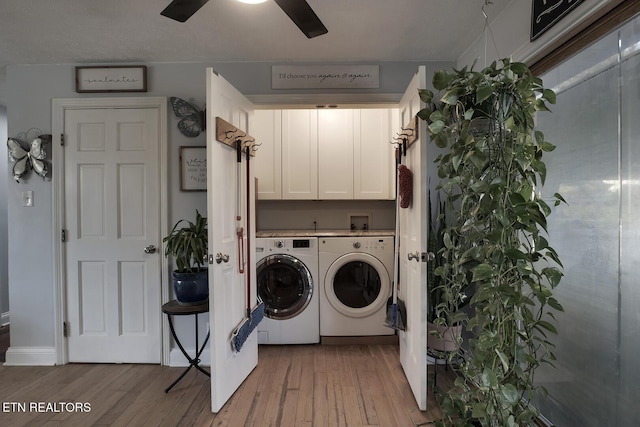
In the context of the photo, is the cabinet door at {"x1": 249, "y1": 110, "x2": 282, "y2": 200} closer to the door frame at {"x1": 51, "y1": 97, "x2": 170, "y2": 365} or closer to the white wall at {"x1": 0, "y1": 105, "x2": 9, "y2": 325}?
the door frame at {"x1": 51, "y1": 97, "x2": 170, "y2": 365}

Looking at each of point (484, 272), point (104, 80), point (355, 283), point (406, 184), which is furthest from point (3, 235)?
point (484, 272)

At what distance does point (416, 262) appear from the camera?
77.4 inches

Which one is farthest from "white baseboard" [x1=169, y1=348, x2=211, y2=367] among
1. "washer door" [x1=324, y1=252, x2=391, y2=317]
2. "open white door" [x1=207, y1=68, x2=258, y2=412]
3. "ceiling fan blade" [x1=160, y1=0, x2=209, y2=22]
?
"ceiling fan blade" [x1=160, y1=0, x2=209, y2=22]

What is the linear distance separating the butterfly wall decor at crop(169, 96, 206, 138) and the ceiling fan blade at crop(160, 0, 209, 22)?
1000mm

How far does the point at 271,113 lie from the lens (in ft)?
10.8

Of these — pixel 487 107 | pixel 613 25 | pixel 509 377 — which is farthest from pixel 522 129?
pixel 509 377

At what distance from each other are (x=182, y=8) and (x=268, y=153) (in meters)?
1.90

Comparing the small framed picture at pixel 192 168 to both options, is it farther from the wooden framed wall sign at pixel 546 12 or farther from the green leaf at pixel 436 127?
the wooden framed wall sign at pixel 546 12

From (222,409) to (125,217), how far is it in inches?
61.1

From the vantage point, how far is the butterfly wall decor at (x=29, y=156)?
250 centimetres

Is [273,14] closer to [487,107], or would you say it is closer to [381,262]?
[487,107]

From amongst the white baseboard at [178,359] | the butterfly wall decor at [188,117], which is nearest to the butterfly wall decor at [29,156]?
the butterfly wall decor at [188,117]

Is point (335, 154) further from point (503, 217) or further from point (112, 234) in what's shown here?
point (503, 217)

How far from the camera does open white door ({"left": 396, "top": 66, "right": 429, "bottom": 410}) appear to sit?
188 centimetres
